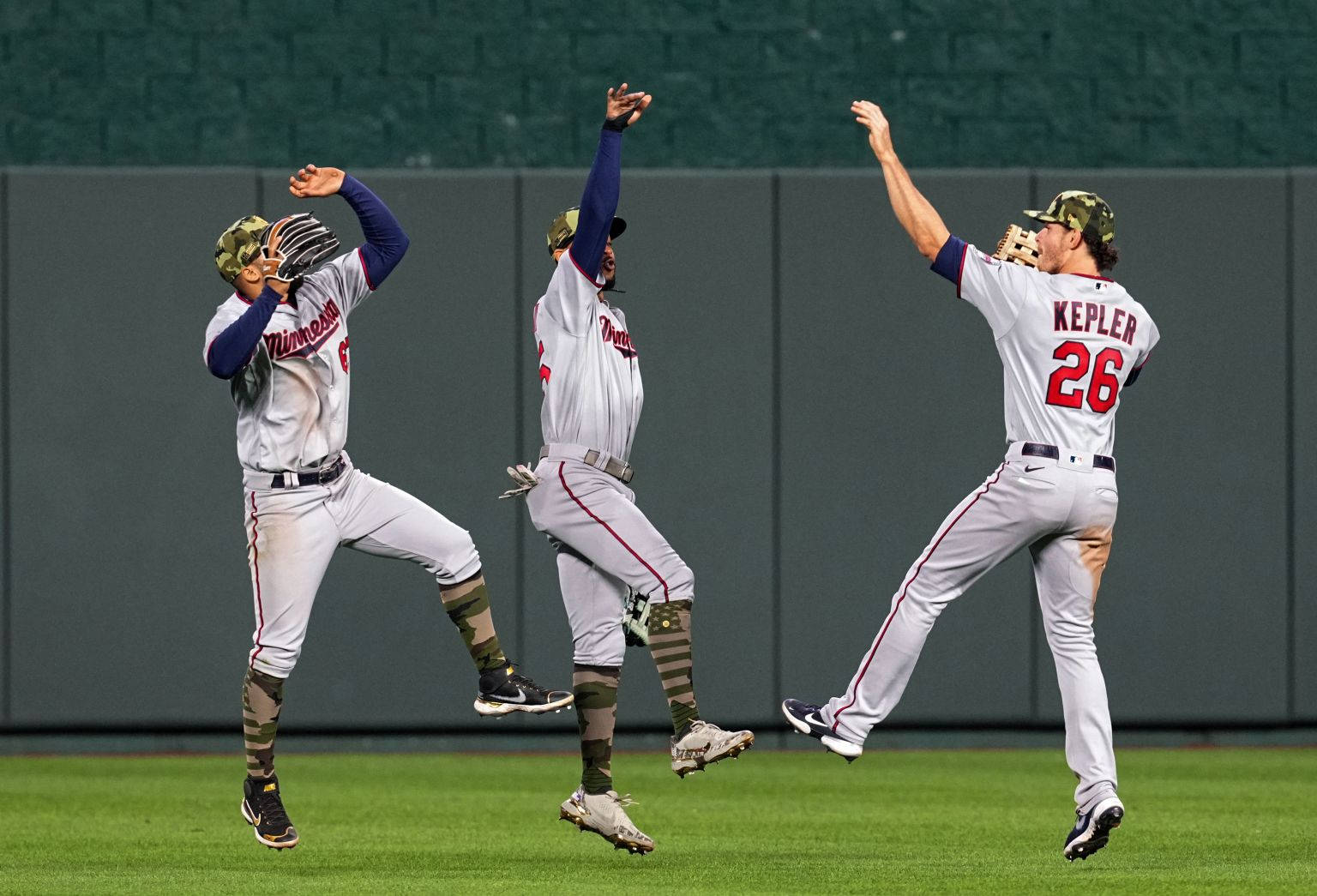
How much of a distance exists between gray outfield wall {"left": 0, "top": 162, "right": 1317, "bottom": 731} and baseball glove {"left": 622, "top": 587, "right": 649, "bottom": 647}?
15.6 ft

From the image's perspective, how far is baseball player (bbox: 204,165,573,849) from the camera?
22.9 ft

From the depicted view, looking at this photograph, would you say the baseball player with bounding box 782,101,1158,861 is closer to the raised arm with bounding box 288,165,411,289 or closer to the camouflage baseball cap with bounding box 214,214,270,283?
the raised arm with bounding box 288,165,411,289

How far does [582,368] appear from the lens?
→ 22.9ft

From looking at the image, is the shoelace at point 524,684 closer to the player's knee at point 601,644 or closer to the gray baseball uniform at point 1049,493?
the player's knee at point 601,644

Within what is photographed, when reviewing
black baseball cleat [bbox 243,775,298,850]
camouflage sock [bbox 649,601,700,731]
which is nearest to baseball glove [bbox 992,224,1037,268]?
camouflage sock [bbox 649,601,700,731]

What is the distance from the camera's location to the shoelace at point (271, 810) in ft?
22.6

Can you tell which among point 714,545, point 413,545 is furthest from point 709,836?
point 714,545

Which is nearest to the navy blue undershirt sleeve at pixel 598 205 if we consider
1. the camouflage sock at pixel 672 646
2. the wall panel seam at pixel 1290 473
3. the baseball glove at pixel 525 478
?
the baseball glove at pixel 525 478

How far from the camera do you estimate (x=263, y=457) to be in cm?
700

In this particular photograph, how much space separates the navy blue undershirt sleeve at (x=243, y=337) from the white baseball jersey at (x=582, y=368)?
939mm

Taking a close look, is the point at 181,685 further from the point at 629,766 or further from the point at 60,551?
the point at 629,766

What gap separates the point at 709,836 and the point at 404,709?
164 inches

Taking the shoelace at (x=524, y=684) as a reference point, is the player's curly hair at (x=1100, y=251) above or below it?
above

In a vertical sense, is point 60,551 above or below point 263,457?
below
